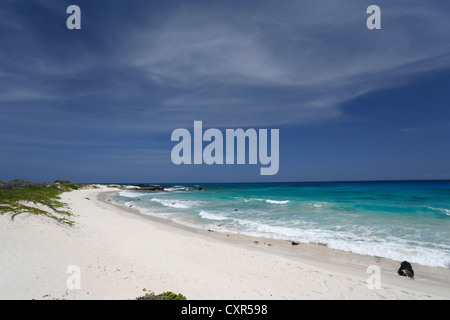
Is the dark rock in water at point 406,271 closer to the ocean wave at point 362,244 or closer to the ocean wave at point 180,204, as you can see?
the ocean wave at point 362,244

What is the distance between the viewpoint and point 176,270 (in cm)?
791

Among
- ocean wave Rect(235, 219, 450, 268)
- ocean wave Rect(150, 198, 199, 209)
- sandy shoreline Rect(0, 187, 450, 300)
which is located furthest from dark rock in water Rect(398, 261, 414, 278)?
ocean wave Rect(150, 198, 199, 209)

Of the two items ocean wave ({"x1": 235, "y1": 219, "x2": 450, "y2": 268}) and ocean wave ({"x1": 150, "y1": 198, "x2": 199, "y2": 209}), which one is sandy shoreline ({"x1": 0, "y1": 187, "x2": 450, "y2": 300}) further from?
ocean wave ({"x1": 150, "y1": 198, "x2": 199, "y2": 209})

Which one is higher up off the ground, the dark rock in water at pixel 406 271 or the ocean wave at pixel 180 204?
the dark rock in water at pixel 406 271

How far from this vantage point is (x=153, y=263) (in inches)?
332

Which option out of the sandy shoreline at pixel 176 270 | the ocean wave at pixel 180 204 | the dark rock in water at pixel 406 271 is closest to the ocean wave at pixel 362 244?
the sandy shoreline at pixel 176 270

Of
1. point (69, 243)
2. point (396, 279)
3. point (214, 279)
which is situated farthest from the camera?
point (69, 243)

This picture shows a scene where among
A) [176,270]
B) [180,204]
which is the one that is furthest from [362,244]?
[180,204]

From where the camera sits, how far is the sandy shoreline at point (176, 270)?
6246mm

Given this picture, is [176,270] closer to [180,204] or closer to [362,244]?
[362,244]

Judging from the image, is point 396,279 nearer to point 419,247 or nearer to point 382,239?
point 419,247
